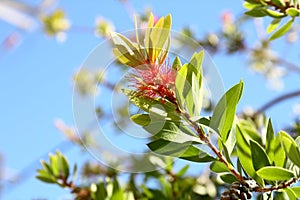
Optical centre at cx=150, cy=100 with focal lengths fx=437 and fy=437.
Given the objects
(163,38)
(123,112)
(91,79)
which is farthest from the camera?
(91,79)

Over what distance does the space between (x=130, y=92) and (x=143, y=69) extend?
0.02 m

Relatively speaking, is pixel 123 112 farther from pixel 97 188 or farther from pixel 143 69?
pixel 143 69

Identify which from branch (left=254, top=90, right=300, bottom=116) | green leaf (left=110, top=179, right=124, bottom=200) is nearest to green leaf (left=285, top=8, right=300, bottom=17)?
green leaf (left=110, top=179, right=124, bottom=200)

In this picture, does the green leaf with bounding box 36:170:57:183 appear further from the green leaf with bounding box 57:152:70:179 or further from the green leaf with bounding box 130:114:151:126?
the green leaf with bounding box 130:114:151:126

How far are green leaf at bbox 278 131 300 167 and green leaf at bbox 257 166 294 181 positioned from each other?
12 millimetres

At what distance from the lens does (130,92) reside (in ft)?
1.14

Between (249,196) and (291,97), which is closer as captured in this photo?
(249,196)

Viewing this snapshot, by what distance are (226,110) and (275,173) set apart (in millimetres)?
61

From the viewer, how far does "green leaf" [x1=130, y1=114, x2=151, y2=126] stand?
13.4 inches

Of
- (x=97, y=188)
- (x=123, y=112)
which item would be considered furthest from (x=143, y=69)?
(x=123, y=112)

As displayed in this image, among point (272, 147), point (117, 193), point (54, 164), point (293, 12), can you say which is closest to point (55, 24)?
point (54, 164)

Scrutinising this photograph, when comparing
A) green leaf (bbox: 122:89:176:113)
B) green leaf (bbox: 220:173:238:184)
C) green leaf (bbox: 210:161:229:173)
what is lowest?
green leaf (bbox: 220:173:238:184)

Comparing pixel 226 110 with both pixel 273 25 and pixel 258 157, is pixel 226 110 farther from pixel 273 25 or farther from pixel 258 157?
pixel 273 25

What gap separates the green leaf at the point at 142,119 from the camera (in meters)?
0.34
